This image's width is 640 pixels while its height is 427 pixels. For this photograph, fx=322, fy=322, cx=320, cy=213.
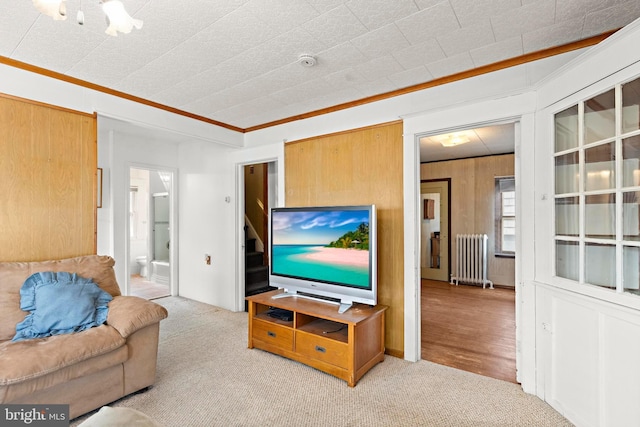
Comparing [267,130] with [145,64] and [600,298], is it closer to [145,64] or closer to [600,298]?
[145,64]

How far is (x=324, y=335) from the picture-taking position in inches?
105

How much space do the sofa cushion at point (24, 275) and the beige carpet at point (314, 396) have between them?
2.58ft

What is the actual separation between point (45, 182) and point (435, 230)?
613 centimetres

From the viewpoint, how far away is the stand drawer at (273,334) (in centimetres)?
287

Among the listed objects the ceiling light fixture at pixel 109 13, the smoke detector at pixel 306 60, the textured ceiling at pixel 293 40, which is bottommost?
the ceiling light fixture at pixel 109 13

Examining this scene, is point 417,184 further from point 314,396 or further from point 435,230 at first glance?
point 435,230

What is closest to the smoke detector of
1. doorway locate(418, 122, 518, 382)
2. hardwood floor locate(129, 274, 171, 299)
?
doorway locate(418, 122, 518, 382)

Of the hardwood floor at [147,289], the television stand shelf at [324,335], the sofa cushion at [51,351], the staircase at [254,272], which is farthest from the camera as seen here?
the hardwood floor at [147,289]

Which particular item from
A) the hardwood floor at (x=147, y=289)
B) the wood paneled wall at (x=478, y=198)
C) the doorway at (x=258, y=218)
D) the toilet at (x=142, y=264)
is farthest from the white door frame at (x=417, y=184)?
the toilet at (x=142, y=264)

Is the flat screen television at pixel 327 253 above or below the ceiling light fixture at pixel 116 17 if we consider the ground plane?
below

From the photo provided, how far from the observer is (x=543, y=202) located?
2283 millimetres

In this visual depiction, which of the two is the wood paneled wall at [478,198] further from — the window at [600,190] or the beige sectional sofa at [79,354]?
the beige sectional sofa at [79,354]

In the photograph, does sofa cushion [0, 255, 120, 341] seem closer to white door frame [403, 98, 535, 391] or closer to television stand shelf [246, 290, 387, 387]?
television stand shelf [246, 290, 387, 387]

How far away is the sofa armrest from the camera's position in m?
2.19
